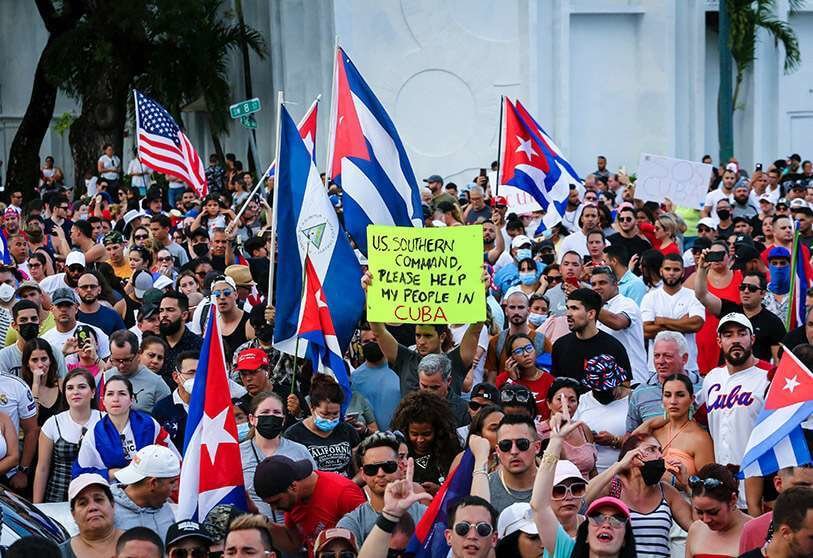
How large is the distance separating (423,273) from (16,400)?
9.25 ft

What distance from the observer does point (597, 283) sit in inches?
471

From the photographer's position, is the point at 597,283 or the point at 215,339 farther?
the point at 597,283

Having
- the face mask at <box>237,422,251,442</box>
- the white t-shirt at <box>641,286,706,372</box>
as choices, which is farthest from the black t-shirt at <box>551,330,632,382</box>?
the face mask at <box>237,422,251,442</box>

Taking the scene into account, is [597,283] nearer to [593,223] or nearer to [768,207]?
[593,223]

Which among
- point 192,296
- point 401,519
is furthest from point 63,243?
point 401,519

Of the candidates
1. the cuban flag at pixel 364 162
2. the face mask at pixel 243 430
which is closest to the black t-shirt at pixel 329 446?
the face mask at pixel 243 430

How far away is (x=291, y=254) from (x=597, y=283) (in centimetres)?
230

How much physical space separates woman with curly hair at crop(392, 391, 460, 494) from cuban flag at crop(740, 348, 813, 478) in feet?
5.26

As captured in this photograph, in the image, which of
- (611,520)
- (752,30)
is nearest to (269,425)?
(611,520)

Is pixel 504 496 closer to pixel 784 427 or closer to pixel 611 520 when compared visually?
pixel 611 520

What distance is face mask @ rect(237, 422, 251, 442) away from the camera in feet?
30.6

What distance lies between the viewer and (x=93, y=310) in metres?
13.1

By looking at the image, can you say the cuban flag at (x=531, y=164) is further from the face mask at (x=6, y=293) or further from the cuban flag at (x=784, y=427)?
the cuban flag at (x=784, y=427)

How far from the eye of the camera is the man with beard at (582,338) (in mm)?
10914
